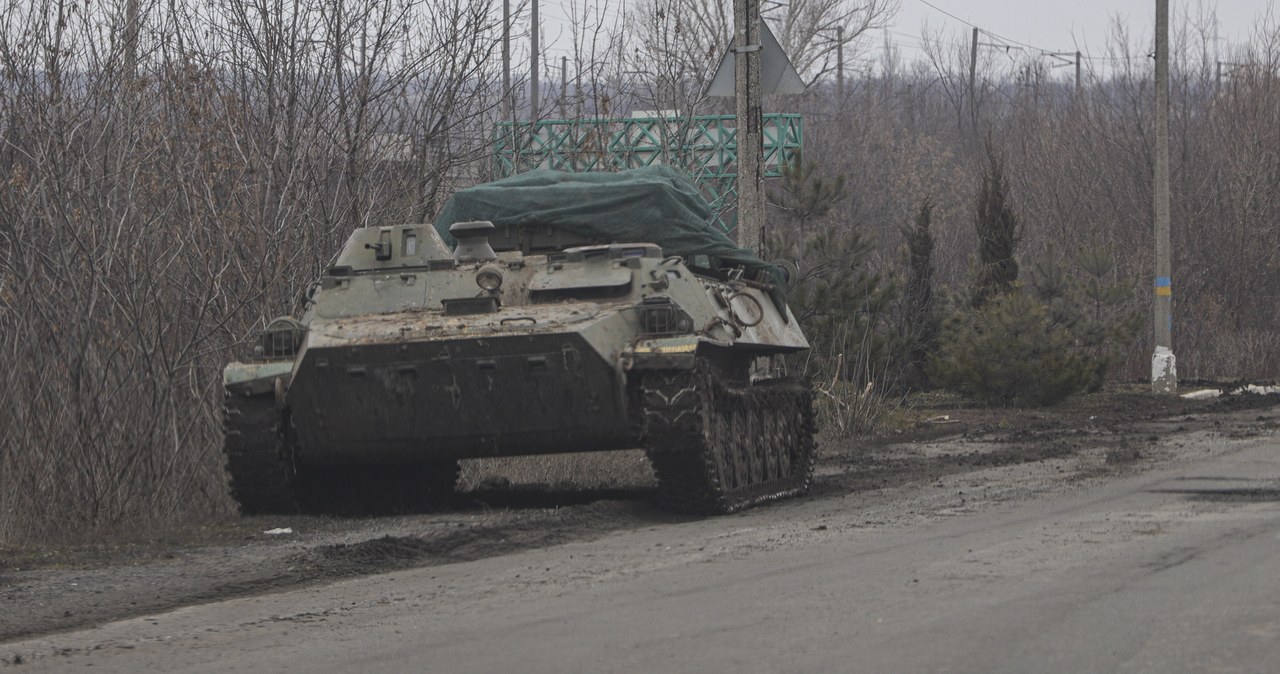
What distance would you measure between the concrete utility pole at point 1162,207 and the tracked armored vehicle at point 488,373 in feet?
49.0

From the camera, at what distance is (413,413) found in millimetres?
11109

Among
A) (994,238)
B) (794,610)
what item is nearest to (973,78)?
(994,238)

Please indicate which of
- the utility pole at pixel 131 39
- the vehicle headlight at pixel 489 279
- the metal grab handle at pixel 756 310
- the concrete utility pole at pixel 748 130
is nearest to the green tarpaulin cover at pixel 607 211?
the metal grab handle at pixel 756 310

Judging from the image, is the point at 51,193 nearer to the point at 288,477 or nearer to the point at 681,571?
the point at 288,477

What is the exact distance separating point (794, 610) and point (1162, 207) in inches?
843

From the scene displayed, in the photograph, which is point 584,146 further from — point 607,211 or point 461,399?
point 461,399

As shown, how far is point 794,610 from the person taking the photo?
688cm

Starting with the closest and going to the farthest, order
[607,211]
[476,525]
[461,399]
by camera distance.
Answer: [476,525] → [461,399] → [607,211]

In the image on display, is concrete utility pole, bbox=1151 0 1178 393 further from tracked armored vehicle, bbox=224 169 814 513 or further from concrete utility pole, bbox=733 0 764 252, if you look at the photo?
tracked armored vehicle, bbox=224 169 814 513

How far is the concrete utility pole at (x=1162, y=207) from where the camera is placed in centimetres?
2647

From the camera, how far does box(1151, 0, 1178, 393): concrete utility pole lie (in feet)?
86.8

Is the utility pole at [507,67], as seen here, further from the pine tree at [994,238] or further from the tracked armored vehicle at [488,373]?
the pine tree at [994,238]

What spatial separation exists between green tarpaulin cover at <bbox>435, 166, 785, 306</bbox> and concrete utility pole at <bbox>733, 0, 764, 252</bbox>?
9.14 feet

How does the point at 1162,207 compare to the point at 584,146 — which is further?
the point at 1162,207
